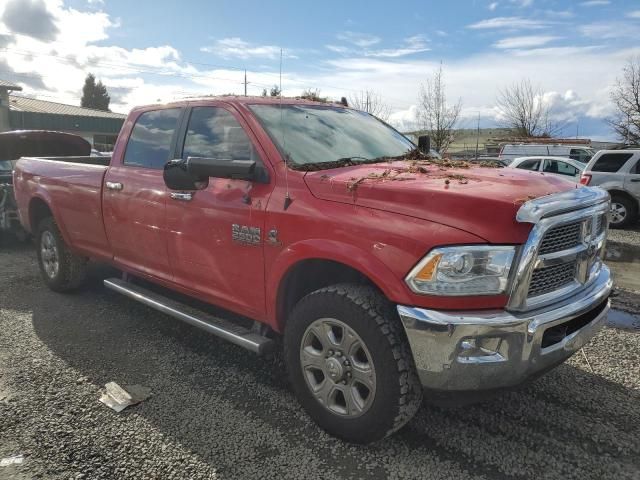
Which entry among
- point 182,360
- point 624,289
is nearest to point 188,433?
point 182,360

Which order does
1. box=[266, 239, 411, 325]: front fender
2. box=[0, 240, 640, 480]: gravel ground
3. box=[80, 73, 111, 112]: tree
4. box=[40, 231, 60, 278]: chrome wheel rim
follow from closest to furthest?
box=[266, 239, 411, 325]: front fender
box=[0, 240, 640, 480]: gravel ground
box=[40, 231, 60, 278]: chrome wheel rim
box=[80, 73, 111, 112]: tree

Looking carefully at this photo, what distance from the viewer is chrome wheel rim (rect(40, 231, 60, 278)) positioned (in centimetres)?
560

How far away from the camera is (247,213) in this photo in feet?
10.6

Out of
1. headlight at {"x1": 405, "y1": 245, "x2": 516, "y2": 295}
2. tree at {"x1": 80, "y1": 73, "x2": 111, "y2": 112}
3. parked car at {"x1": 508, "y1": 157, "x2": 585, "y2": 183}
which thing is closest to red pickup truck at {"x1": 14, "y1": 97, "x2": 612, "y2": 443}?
headlight at {"x1": 405, "y1": 245, "x2": 516, "y2": 295}

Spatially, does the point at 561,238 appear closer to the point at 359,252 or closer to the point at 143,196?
the point at 359,252

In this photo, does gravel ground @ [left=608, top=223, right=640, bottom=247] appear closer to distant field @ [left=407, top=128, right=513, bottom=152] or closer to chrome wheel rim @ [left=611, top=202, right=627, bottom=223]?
chrome wheel rim @ [left=611, top=202, right=627, bottom=223]

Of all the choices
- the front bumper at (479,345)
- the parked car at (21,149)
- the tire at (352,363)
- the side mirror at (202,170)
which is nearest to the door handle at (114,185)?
the side mirror at (202,170)

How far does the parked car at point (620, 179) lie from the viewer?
38.4 ft

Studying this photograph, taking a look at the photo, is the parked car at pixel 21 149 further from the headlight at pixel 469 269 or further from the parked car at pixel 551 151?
the parked car at pixel 551 151

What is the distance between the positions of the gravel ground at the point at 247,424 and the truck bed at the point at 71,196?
1046 millimetres

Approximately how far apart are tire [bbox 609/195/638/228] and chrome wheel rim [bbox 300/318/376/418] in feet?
36.9

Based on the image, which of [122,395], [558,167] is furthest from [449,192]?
[558,167]

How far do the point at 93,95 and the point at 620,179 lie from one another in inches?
3263

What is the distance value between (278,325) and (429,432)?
1091 millimetres
